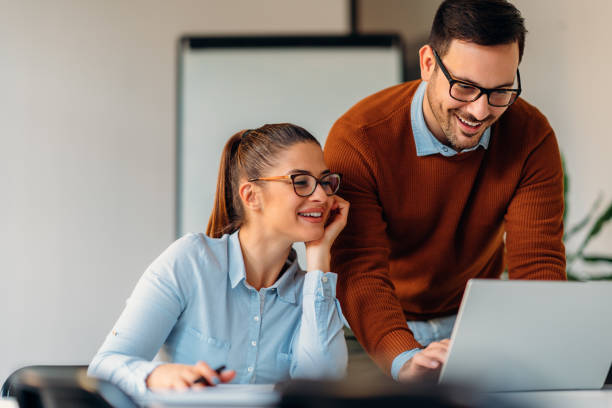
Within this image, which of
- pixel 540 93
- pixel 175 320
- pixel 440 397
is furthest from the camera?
pixel 540 93

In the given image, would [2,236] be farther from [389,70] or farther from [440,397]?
[440,397]

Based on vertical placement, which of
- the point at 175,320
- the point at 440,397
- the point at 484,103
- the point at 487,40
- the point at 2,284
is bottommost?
A: the point at 2,284

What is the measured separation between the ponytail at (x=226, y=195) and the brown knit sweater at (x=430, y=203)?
0.23 m

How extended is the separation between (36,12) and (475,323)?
3.15m

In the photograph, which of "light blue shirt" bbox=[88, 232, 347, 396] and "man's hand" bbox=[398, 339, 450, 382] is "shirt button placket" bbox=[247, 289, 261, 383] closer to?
"light blue shirt" bbox=[88, 232, 347, 396]

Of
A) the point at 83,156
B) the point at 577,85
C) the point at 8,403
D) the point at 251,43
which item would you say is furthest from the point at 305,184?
the point at 83,156

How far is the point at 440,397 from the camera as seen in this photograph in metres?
0.49

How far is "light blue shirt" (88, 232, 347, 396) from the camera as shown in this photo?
128 centimetres

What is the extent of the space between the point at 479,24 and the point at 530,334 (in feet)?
2.22

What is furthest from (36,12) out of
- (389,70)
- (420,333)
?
(420,333)

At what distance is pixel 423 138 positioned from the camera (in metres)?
1.52

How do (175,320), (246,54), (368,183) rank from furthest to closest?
(246,54) → (368,183) → (175,320)

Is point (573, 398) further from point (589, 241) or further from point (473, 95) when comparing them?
point (589, 241)

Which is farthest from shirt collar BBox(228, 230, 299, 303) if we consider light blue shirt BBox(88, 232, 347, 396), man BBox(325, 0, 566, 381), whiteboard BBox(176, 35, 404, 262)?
whiteboard BBox(176, 35, 404, 262)
